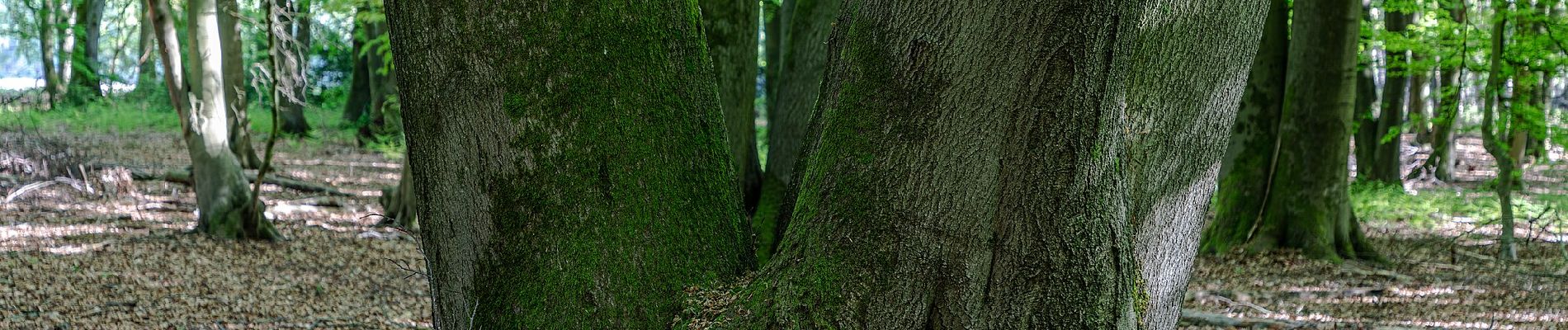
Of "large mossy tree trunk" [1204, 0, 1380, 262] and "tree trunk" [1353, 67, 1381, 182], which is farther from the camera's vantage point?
"tree trunk" [1353, 67, 1381, 182]

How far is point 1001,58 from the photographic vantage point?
207cm

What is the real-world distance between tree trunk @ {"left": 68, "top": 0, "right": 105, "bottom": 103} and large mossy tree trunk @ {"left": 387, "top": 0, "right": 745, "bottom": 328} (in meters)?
24.8

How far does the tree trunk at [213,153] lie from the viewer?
693cm

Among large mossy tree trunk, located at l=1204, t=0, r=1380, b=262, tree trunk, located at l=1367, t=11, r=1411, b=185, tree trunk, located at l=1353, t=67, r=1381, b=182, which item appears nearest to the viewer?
large mossy tree trunk, located at l=1204, t=0, r=1380, b=262

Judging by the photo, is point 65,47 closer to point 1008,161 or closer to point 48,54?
point 48,54

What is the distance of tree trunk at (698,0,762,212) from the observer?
186 inches

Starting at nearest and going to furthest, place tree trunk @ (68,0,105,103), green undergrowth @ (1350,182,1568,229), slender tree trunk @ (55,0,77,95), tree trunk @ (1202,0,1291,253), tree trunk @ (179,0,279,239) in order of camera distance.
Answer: tree trunk @ (179,0,279,239), tree trunk @ (1202,0,1291,253), green undergrowth @ (1350,182,1568,229), slender tree trunk @ (55,0,77,95), tree trunk @ (68,0,105,103)

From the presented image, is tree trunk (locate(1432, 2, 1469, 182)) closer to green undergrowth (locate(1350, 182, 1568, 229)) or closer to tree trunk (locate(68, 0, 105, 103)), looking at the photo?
green undergrowth (locate(1350, 182, 1568, 229))

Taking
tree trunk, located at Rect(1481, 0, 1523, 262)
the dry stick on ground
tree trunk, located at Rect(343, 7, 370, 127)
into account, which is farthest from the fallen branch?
tree trunk, located at Rect(1481, 0, 1523, 262)

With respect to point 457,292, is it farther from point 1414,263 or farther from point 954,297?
point 1414,263

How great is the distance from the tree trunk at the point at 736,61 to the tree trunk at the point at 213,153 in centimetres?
418

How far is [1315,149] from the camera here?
7590 mm

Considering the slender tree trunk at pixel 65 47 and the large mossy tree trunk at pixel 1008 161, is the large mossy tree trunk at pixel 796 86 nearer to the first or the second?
the large mossy tree trunk at pixel 1008 161

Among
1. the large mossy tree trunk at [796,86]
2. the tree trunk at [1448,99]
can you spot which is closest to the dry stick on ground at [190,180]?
the large mossy tree trunk at [796,86]
